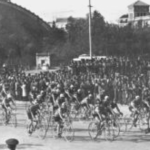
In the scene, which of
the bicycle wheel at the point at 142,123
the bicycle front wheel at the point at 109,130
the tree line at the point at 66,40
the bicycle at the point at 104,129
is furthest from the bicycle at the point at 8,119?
the tree line at the point at 66,40

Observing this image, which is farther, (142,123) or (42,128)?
(142,123)

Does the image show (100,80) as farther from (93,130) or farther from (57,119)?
(57,119)

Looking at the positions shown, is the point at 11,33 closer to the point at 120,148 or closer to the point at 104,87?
the point at 104,87

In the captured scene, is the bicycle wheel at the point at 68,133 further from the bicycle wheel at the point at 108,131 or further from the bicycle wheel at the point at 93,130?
the bicycle wheel at the point at 108,131

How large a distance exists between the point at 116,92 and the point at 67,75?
697 centimetres

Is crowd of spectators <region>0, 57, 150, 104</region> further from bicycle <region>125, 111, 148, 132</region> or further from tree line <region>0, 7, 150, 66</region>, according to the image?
tree line <region>0, 7, 150, 66</region>

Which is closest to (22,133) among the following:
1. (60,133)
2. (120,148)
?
(60,133)

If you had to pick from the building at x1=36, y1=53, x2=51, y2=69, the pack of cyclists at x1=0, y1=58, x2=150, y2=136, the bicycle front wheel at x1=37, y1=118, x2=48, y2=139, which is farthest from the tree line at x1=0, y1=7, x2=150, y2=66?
the bicycle front wheel at x1=37, y1=118, x2=48, y2=139

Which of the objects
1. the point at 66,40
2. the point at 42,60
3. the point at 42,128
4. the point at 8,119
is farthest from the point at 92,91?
the point at 66,40

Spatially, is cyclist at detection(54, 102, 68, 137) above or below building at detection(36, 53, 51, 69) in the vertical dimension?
below

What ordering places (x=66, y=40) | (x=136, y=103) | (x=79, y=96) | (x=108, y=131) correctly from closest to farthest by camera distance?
(x=108, y=131)
(x=136, y=103)
(x=79, y=96)
(x=66, y=40)

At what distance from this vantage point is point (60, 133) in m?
17.1

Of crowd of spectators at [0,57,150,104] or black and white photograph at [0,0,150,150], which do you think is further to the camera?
crowd of spectators at [0,57,150,104]

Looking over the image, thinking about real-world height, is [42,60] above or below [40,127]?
above
